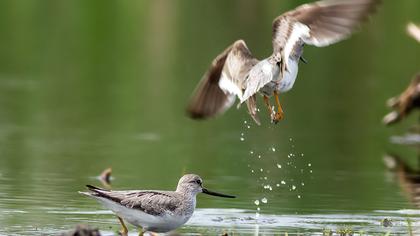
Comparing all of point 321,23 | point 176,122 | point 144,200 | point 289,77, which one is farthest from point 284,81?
point 176,122

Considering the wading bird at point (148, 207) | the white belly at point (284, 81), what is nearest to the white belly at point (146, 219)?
the wading bird at point (148, 207)

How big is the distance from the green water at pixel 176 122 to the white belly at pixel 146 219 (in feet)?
2.10

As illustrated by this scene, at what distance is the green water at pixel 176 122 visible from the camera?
574 inches

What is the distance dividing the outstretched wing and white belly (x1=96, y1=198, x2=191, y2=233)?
207 centimetres

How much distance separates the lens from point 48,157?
18.3 m

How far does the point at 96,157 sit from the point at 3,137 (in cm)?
239

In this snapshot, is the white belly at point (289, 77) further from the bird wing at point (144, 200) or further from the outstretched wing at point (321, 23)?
the bird wing at point (144, 200)

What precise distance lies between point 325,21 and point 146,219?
9.15ft

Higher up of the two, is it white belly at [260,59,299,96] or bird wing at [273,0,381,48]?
bird wing at [273,0,381,48]

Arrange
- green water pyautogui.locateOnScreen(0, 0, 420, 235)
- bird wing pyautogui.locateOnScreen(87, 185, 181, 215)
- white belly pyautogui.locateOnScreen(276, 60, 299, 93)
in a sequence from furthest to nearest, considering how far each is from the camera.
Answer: green water pyautogui.locateOnScreen(0, 0, 420, 235)
white belly pyautogui.locateOnScreen(276, 60, 299, 93)
bird wing pyautogui.locateOnScreen(87, 185, 181, 215)

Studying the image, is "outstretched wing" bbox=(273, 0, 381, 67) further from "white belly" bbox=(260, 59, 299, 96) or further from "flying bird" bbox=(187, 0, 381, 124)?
"white belly" bbox=(260, 59, 299, 96)

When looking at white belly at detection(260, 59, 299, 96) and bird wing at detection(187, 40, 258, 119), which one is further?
bird wing at detection(187, 40, 258, 119)

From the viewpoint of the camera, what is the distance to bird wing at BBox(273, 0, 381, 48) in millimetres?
12539

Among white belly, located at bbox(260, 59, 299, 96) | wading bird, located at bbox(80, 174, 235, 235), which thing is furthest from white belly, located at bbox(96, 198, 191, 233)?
white belly, located at bbox(260, 59, 299, 96)
